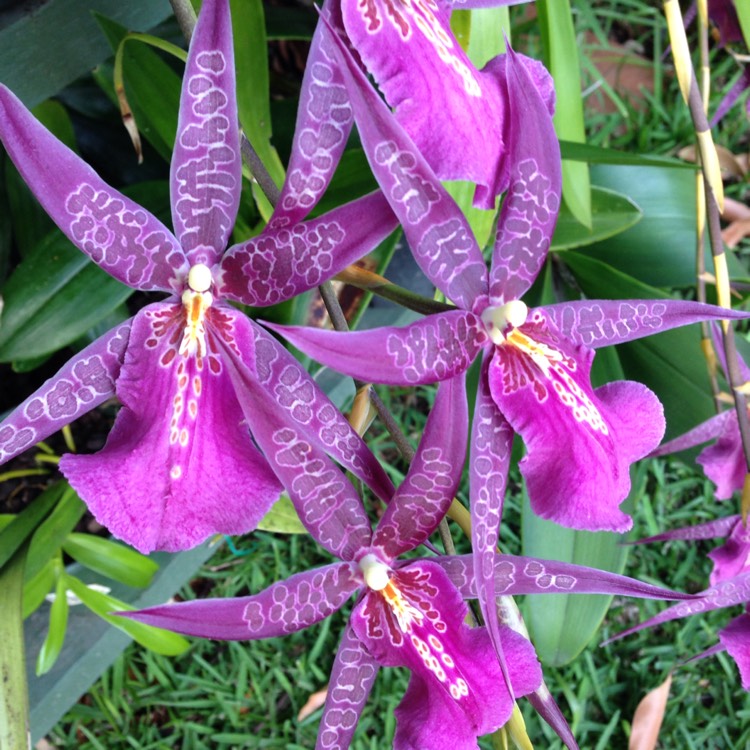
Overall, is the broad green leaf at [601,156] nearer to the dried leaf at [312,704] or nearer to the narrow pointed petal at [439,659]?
the narrow pointed petal at [439,659]

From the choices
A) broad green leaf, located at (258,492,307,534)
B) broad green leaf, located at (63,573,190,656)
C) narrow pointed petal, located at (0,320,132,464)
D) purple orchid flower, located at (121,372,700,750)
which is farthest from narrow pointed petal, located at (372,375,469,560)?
broad green leaf, located at (63,573,190,656)

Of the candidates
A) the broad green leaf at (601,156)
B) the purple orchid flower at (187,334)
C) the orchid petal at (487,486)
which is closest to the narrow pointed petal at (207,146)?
the purple orchid flower at (187,334)

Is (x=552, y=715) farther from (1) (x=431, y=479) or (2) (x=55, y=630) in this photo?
(2) (x=55, y=630)

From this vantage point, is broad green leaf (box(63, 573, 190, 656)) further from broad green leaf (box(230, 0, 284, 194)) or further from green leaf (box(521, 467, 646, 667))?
broad green leaf (box(230, 0, 284, 194))

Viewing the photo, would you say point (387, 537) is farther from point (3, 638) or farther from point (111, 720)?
point (111, 720)

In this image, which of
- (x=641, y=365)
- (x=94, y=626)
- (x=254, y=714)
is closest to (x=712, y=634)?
(x=641, y=365)
